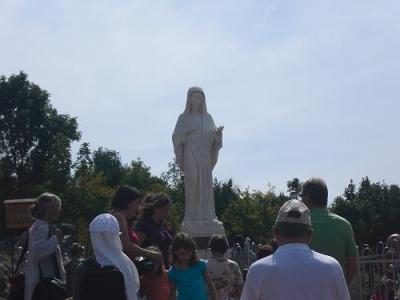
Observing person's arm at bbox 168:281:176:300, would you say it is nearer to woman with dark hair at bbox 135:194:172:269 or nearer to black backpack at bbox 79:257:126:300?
woman with dark hair at bbox 135:194:172:269

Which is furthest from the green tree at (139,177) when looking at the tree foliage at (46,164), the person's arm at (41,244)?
the person's arm at (41,244)

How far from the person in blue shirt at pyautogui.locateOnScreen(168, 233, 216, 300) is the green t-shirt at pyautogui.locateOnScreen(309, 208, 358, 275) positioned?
178 centimetres

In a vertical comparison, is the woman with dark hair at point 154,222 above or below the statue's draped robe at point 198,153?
below

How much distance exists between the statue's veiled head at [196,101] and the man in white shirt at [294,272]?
12553 millimetres

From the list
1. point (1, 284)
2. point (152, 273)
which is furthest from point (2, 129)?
point (152, 273)

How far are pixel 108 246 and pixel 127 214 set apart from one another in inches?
58.7

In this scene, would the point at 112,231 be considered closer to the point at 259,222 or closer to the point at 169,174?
the point at 259,222

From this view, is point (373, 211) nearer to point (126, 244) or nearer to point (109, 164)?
point (109, 164)

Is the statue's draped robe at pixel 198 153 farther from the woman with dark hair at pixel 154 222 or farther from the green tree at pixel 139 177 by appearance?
the green tree at pixel 139 177

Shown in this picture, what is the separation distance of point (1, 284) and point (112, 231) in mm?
6643

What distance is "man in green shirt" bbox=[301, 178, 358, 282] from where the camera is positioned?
7117mm

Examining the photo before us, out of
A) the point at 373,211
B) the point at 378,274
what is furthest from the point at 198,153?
the point at 373,211

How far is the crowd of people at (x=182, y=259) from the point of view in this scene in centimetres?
479

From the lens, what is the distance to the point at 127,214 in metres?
8.16
